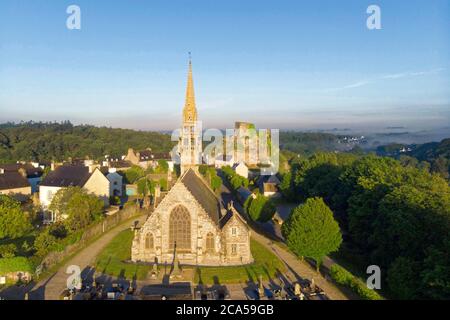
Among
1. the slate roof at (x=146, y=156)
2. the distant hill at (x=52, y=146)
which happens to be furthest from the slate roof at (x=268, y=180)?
the distant hill at (x=52, y=146)

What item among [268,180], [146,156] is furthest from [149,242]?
[146,156]

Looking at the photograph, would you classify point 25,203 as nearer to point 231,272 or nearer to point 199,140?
point 199,140

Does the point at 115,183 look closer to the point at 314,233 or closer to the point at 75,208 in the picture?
the point at 75,208

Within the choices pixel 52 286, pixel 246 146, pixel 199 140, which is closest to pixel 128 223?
pixel 199 140

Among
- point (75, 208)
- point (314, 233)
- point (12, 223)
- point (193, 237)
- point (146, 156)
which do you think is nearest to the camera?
point (314, 233)
